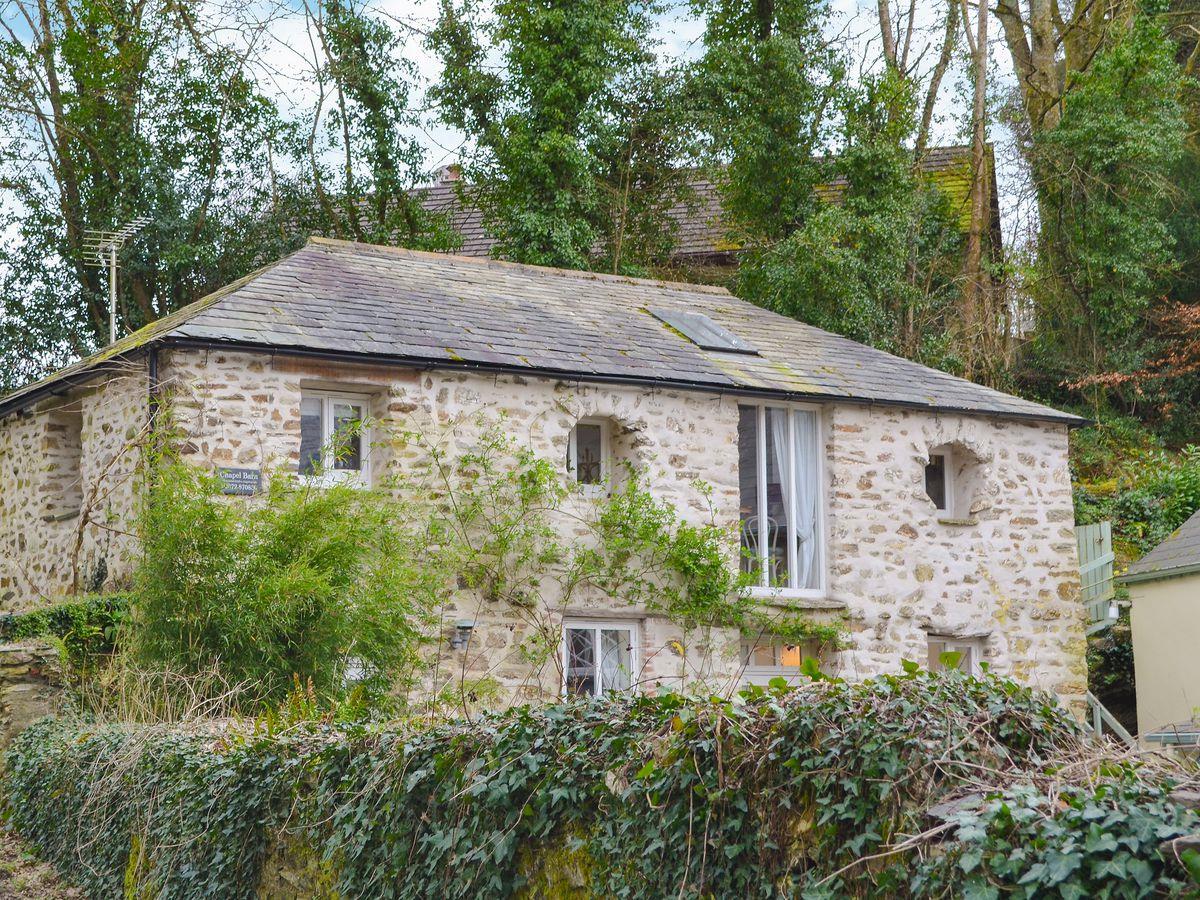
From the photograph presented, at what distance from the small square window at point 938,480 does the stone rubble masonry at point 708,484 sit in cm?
17

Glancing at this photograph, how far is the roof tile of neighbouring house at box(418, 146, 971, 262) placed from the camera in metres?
24.1

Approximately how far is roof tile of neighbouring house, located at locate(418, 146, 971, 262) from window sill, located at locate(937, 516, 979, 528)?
9.96 meters

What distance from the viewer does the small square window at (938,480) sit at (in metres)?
15.6

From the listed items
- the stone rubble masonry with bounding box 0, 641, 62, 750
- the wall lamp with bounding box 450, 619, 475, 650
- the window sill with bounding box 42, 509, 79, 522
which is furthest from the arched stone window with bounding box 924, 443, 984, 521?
the stone rubble masonry with bounding box 0, 641, 62, 750

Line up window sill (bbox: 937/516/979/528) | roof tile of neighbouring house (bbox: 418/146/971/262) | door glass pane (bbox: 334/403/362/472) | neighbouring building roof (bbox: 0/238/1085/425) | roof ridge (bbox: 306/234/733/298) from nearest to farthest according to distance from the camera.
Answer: door glass pane (bbox: 334/403/362/472) → neighbouring building roof (bbox: 0/238/1085/425) → window sill (bbox: 937/516/979/528) → roof ridge (bbox: 306/234/733/298) → roof tile of neighbouring house (bbox: 418/146/971/262)

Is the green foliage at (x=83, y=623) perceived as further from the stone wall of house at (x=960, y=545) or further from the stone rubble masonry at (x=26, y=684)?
the stone wall of house at (x=960, y=545)

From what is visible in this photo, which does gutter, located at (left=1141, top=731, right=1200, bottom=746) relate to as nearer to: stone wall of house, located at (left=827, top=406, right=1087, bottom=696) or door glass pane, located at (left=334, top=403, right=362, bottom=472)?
door glass pane, located at (left=334, top=403, right=362, bottom=472)

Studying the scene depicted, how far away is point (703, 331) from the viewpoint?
51.4ft

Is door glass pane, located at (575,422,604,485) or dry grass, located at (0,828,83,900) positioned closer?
dry grass, located at (0,828,83,900)

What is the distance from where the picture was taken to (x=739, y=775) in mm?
3738

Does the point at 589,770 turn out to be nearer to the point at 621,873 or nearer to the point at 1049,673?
the point at 621,873

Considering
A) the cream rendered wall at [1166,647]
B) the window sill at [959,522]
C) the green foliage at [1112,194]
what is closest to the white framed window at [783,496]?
the window sill at [959,522]

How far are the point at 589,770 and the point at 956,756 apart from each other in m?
1.44

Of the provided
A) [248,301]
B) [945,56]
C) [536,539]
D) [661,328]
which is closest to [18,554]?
[248,301]
